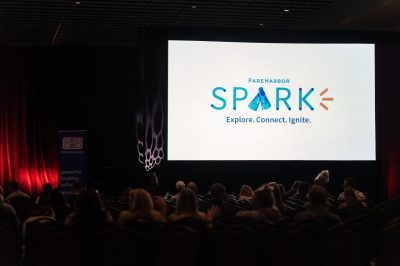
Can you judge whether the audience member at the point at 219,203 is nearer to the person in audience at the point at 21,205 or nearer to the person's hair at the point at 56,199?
the person's hair at the point at 56,199

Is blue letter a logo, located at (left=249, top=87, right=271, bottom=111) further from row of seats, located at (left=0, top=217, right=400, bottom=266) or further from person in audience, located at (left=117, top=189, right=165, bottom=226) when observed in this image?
person in audience, located at (left=117, top=189, right=165, bottom=226)

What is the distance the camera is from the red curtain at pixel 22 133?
17.9 meters

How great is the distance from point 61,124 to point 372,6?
9397 mm

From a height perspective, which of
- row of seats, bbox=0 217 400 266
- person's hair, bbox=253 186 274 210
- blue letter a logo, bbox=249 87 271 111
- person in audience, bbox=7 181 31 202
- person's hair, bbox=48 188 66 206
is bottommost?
row of seats, bbox=0 217 400 266

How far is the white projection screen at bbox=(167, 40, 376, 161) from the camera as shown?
12711 millimetres

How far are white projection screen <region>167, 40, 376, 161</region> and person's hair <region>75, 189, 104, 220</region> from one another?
261 inches

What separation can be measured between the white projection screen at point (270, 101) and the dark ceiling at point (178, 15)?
3.18ft

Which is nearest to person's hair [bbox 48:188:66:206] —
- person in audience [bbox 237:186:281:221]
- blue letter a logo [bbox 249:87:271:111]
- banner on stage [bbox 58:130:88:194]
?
person in audience [bbox 237:186:281:221]

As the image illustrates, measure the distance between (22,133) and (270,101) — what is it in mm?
8367

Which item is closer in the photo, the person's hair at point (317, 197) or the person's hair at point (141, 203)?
the person's hair at point (141, 203)

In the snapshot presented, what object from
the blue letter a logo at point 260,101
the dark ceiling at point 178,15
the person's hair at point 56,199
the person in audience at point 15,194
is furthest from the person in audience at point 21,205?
the dark ceiling at point 178,15

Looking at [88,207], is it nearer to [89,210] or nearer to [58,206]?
[89,210]

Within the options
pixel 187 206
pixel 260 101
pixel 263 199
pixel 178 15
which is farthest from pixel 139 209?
pixel 178 15

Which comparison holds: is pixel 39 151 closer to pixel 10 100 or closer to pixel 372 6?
pixel 10 100
